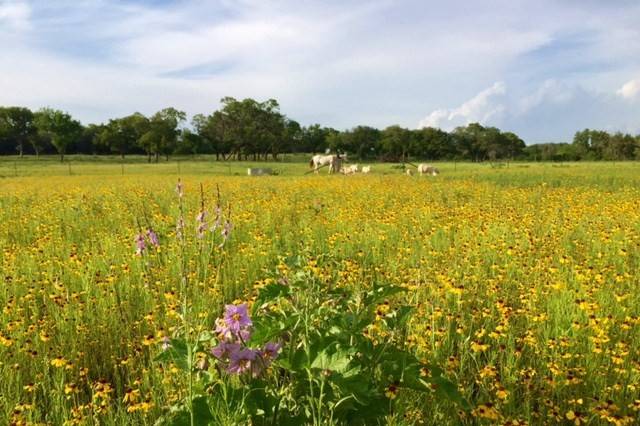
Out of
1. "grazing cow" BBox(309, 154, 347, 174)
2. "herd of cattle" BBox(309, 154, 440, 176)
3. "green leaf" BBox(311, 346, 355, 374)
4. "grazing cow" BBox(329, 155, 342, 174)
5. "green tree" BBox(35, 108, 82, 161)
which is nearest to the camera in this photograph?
"green leaf" BBox(311, 346, 355, 374)

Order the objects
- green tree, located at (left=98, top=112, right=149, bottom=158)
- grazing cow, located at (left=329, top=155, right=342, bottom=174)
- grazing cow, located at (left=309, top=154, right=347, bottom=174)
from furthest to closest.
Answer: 1. green tree, located at (left=98, top=112, right=149, bottom=158)
2. grazing cow, located at (left=309, top=154, right=347, bottom=174)
3. grazing cow, located at (left=329, top=155, right=342, bottom=174)

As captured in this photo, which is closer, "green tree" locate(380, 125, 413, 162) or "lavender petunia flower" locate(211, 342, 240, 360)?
"lavender petunia flower" locate(211, 342, 240, 360)

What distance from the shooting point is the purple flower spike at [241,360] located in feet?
6.63

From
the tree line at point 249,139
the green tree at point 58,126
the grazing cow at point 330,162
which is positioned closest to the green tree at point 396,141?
the tree line at point 249,139

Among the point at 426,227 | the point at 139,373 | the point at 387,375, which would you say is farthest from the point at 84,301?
the point at 426,227

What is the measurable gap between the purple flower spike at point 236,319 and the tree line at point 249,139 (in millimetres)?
79455

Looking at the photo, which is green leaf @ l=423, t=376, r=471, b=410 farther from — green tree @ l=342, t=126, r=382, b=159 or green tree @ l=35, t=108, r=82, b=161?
green tree @ l=342, t=126, r=382, b=159

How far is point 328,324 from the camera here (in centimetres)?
238

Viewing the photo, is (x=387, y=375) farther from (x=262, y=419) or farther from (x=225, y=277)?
(x=225, y=277)

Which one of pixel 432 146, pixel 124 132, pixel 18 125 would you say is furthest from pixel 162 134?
pixel 432 146

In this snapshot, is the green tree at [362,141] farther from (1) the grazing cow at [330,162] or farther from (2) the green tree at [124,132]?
(1) the grazing cow at [330,162]

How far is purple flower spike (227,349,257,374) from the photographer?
6.63 feet

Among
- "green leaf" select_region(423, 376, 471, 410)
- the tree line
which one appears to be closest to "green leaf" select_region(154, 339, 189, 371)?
"green leaf" select_region(423, 376, 471, 410)

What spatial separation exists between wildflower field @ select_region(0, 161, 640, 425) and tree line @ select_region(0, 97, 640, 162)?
243 feet
